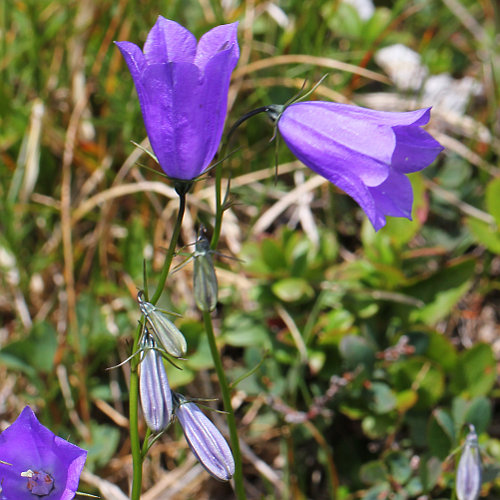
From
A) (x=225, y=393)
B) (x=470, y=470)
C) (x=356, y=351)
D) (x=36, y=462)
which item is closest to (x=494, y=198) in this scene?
(x=356, y=351)

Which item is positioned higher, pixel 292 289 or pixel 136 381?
pixel 136 381

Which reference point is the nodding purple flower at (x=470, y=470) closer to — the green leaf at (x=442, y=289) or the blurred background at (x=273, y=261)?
the blurred background at (x=273, y=261)

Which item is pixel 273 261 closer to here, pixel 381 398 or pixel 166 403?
pixel 381 398

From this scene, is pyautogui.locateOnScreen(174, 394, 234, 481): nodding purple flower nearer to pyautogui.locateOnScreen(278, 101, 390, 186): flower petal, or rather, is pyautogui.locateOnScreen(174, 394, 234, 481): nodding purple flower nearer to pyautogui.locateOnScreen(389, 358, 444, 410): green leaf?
pyautogui.locateOnScreen(278, 101, 390, 186): flower petal

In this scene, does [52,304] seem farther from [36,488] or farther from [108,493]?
[36,488]

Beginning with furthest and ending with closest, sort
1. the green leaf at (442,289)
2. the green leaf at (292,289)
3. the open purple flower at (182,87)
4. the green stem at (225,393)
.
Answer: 1. the green leaf at (442,289)
2. the green leaf at (292,289)
3. the green stem at (225,393)
4. the open purple flower at (182,87)

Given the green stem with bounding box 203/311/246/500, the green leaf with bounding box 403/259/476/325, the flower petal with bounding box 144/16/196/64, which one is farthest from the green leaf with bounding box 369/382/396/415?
the flower petal with bounding box 144/16/196/64

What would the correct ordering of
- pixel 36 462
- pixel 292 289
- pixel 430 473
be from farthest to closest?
1. pixel 292 289
2. pixel 430 473
3. pixel 36 462

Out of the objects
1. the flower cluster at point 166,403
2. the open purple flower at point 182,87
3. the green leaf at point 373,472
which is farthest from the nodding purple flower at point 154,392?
the green leaf at point 373,472
